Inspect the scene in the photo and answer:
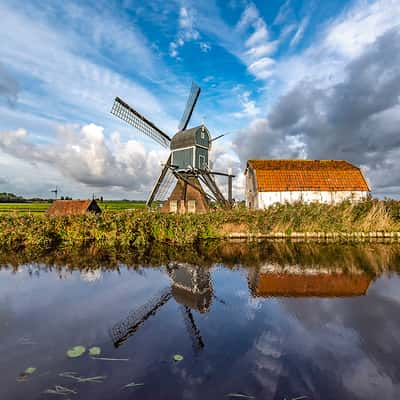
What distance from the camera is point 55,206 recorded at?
23.5m

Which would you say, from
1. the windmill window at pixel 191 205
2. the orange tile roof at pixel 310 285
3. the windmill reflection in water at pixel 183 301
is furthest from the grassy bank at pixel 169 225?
the orange tile roof at pixel 310 285

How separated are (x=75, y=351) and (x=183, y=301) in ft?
7.97

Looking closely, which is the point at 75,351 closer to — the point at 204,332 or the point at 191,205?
the point at 204,332

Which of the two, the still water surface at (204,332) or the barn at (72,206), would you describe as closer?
the still water surface at (204,332)

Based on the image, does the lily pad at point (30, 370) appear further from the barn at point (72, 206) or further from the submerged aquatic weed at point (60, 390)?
the barn at point (72, 206)

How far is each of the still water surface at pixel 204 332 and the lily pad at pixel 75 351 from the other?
3.0 inches

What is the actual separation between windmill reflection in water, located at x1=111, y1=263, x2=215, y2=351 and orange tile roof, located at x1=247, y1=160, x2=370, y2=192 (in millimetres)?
15172

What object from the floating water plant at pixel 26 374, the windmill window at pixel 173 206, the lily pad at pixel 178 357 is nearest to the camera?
the floating water plant at pixel 26 374

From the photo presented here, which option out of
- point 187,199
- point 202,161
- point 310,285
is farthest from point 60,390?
point 202,161

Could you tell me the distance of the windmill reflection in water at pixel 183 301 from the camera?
4.41 metres

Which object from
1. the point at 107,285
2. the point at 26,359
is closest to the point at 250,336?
the point at 26,359

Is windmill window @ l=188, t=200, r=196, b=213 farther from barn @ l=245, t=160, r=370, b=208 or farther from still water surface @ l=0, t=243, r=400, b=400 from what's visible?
still water surface @ l=0, t=243, r=400, b=400

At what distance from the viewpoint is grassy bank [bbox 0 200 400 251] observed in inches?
488

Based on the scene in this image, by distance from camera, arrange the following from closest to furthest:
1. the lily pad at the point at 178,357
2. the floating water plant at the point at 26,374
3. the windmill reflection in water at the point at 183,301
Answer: the floating water plant at the point at 26,374 → the lily pad at the point at 178,357 → the windmill reflection in water at the point at 183,301
